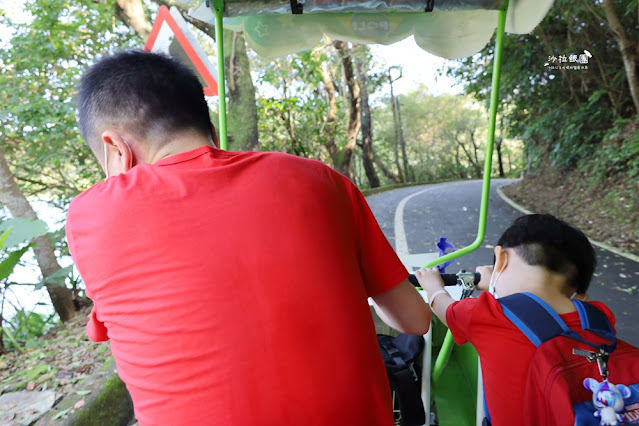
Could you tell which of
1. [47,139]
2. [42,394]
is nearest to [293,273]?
[42,394]

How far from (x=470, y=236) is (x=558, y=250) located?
16.6 feet

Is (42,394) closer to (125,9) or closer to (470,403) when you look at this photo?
(470,403)

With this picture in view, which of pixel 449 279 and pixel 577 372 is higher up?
pixel 449 279

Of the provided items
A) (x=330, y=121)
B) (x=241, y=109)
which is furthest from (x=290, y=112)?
(x=241, y=109)

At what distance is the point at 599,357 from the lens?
117 cm

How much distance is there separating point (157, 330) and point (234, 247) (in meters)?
0.25

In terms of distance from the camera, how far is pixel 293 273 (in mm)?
885

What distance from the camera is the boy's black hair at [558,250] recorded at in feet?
4.84

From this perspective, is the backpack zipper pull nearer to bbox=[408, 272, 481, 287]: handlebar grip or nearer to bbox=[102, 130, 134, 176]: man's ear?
bbox=[408, 272, 481, 287]: handlebar grip

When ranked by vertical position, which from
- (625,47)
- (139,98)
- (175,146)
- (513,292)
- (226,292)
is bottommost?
(513,292)

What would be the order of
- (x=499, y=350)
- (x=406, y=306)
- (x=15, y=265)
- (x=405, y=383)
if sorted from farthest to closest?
(x=15, y=265) < (x=405, y=383) < (x=499, y=350) < (x=406, y=306)

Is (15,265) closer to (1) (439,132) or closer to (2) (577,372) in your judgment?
(2) (577,372)

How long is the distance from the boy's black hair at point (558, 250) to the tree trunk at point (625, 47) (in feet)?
23.9

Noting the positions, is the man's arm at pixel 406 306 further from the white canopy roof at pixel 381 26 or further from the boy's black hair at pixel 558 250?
the white canopy roof at pixel 381 26
